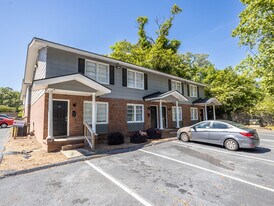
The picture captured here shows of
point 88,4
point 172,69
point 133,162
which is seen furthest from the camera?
point 172,69

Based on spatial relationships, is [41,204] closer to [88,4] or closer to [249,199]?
[249,199]

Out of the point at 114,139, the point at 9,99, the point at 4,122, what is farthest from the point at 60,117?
the point at 9,99

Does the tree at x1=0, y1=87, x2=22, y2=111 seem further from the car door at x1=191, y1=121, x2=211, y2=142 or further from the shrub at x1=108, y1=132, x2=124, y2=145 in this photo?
the car door at x1=191, y1=121, x2=211, y2=142

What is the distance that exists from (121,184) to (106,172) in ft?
3.38

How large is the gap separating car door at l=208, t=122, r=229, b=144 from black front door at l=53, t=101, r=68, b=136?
852 cm

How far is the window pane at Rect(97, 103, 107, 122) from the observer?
1012 cm

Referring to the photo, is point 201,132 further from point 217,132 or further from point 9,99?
point 9,99

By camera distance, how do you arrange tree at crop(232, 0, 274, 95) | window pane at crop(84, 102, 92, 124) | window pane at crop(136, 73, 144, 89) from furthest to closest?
window pane at crop(136, 73, 144, 89) < tree at crop(232, 0, 274, 95) < window pane at crop(84, 102, 92, 124)

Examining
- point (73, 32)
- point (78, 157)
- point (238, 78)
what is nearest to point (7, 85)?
point (73, 32)

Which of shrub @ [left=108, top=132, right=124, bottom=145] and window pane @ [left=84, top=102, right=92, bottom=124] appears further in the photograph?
window pane @ [left=84, top=102, right=92, bottom=124]

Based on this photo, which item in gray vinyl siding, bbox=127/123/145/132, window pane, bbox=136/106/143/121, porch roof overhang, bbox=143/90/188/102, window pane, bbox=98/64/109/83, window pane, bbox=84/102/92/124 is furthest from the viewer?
window pane, bbox=136/106/143/121

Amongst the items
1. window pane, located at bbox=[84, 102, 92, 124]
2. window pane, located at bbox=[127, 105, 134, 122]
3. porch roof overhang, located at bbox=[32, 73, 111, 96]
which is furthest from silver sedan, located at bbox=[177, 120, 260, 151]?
window pane, located at bbox=[84, 102, 92, 124]

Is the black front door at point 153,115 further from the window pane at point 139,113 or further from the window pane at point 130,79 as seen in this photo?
the window pane at point 130,79

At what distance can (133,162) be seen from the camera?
5969mm
